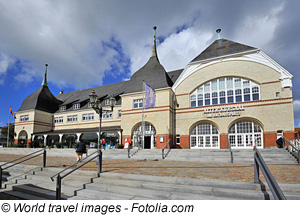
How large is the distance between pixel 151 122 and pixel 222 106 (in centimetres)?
857

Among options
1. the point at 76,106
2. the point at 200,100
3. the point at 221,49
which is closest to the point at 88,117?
the point at 76,106

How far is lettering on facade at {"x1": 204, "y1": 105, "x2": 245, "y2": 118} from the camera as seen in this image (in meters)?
20.3

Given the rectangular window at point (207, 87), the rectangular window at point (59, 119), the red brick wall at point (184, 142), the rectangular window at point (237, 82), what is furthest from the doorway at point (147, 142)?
the rectangular window at point (59, 119)

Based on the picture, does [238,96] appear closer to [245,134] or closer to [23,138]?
[245,134]

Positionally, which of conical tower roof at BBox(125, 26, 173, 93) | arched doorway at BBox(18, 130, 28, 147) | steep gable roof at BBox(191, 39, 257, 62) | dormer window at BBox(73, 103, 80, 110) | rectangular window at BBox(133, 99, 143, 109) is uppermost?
steep gable roof at BBox(191, 39, 257, 62)

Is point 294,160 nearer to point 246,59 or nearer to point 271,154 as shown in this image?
point 271,154

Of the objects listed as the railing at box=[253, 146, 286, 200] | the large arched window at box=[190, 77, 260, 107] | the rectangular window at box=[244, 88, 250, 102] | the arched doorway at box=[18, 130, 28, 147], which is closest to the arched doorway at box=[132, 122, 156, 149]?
the large arched window at box=[190, 77, 260, 107]

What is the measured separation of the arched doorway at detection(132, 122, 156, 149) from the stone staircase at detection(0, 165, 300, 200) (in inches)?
653

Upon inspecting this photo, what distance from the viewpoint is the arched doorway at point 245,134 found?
19.8 metres

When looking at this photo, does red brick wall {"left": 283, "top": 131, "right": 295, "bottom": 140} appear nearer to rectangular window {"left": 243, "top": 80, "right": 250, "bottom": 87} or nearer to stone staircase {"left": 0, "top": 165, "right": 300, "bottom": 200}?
rectangular window {"left": 243, "top": 80, "right": 250, "bottom": 87}

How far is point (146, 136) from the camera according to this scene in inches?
969

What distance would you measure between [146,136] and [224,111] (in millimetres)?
9967

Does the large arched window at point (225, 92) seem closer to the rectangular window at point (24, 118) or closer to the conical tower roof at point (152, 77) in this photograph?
the conical tower roof at point (152, 77)
